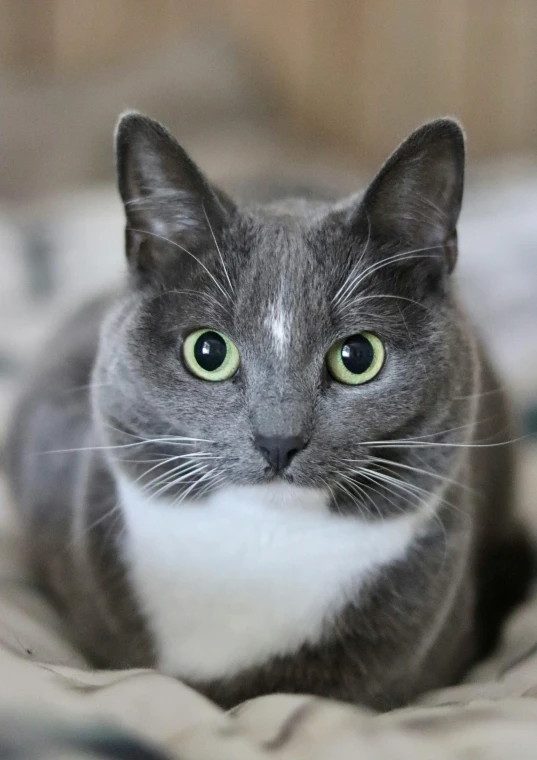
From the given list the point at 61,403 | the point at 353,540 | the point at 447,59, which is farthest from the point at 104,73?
the point at 353,540

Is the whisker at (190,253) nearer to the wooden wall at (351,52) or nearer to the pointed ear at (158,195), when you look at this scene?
the pointed ear at (158,195)

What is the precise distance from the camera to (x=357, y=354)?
77cm

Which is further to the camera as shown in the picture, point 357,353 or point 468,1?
point 468,1

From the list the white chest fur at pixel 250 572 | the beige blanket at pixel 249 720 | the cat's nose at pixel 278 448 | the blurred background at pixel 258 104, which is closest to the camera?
the beige blanket at pixel 249 720

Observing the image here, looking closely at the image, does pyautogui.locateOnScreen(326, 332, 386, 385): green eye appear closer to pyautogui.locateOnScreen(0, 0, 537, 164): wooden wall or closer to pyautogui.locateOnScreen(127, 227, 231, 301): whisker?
pyautogui.locateOnScreen(127, 227, 231, 301): whisker

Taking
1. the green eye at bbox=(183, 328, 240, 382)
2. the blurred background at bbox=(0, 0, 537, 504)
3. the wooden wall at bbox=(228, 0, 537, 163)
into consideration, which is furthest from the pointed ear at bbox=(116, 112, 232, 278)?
the wooden wall at bbox=(228, 0, 537, 163)

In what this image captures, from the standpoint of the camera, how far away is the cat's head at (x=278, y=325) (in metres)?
0.73

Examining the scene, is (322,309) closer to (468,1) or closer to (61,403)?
(61,403)

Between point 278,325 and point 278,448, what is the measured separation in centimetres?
11

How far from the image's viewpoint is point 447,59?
1.61 metres

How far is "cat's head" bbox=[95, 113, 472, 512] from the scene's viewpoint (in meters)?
0.73

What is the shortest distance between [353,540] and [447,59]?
1.14 m

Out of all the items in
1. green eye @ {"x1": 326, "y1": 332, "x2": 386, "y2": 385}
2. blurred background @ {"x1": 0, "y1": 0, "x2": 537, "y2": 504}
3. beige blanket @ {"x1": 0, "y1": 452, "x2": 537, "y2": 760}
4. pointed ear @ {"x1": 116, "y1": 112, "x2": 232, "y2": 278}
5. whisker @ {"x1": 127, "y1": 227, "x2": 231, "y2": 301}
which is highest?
blurred background @ {"x1": 0, "y1": 0, "x2": 537, "y2": 504}

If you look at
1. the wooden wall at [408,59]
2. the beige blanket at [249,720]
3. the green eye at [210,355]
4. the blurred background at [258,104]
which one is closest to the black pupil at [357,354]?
the green eye at [210,355]
